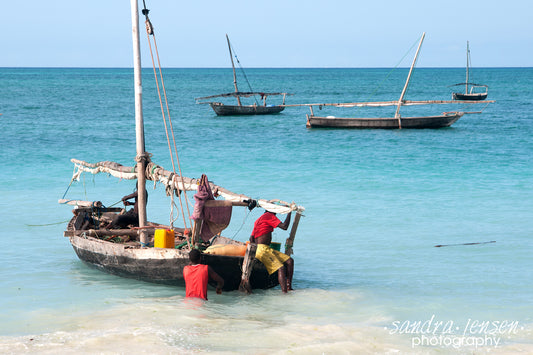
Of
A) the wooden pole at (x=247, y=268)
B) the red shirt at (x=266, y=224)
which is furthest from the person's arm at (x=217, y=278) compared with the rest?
the red shirt at (x=266, y=224)

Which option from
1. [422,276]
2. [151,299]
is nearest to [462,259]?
[422,276]

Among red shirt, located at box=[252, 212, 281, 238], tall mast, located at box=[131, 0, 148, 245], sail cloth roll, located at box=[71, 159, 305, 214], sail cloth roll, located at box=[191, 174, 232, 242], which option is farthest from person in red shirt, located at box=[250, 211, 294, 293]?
tall mast, located at box=[131, 0, 148, 245]

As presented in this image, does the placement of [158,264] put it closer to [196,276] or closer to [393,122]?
[196,276]

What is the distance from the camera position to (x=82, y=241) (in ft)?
38.3

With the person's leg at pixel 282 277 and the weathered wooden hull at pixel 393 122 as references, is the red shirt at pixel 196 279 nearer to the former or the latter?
the person's leg at pixel 282 277

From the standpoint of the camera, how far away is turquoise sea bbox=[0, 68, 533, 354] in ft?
27.9

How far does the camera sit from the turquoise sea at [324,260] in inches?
335

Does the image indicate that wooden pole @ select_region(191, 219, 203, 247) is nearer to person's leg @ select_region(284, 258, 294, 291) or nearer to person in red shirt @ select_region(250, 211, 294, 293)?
person in red shirt @ select_region(250, 211, 294, 293)

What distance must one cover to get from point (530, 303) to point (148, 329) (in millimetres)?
6306

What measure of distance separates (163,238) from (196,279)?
49.8 inches

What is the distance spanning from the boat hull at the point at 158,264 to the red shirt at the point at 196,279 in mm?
183

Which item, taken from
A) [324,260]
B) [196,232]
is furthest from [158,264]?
[324,260]

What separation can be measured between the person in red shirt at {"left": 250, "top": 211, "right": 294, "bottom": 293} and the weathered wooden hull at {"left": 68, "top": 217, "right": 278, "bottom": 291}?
0.51 feet

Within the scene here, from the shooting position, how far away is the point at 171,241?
1067 centimetres
